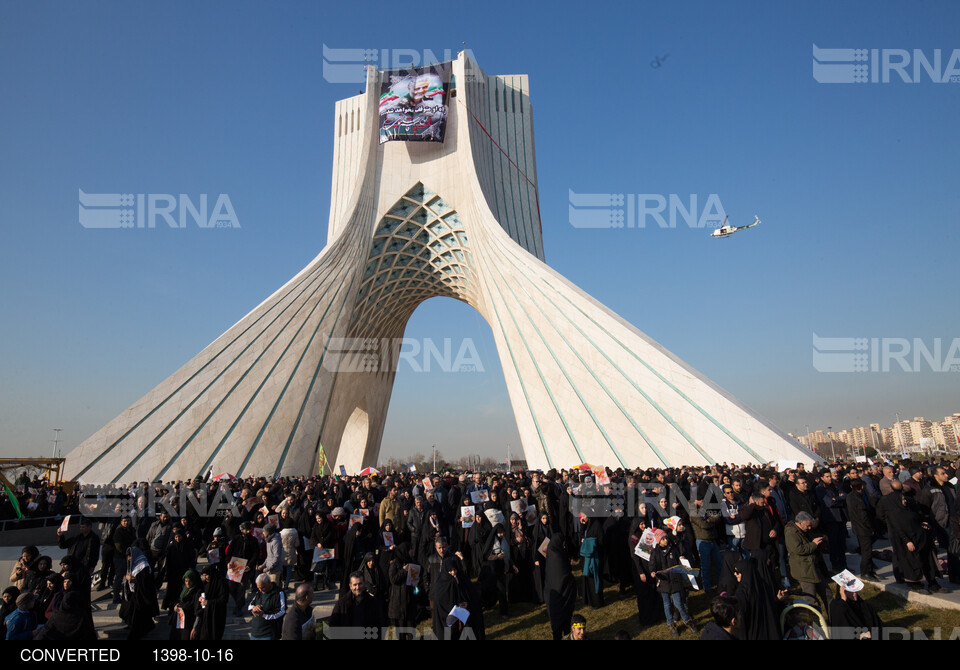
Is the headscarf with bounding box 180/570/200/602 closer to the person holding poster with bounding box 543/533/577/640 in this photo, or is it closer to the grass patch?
the grass patch

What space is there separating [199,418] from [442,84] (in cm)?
1927

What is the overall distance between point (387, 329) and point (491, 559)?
2752 centimetres

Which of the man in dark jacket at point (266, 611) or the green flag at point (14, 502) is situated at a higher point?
the man in dark jacket at point (266, 611)

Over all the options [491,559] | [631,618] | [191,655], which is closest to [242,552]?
[491,559]

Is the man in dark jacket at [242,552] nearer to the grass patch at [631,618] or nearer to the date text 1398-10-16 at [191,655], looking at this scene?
the grass patch at [631,618]

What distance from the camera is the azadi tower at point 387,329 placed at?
15.1 m

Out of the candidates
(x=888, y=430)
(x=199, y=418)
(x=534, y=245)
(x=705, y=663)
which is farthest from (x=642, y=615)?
(x=888, y=430)

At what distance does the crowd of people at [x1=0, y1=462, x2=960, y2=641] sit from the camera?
14.2ft

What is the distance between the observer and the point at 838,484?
923 cm

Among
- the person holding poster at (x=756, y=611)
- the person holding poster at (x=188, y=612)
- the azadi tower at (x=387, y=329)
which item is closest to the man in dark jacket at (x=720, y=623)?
the person holding poster at (x=756, y=611)

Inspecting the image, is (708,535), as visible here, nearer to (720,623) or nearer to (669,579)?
(669,579)

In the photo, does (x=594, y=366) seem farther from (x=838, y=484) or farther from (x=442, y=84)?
(x=442, y=84)

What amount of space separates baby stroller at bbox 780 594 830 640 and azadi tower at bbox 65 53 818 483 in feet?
34.4

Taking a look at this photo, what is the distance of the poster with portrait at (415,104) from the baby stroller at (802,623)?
24.7 m
